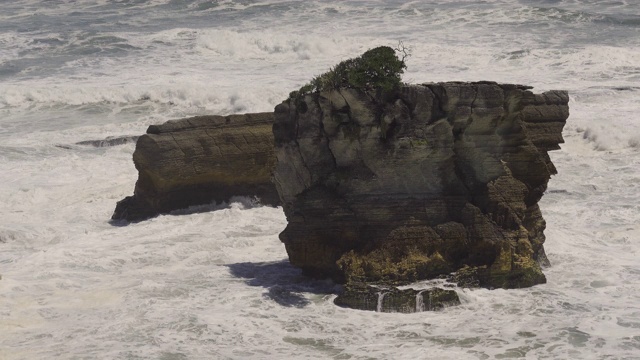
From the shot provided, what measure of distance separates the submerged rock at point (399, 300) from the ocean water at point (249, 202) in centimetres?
20

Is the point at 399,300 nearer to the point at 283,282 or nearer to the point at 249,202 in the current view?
the point at 283,282

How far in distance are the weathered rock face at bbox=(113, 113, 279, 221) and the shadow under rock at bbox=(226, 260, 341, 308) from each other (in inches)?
194

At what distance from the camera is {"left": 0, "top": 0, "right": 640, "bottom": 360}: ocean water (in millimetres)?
16188

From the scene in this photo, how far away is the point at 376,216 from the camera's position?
59.7 feet

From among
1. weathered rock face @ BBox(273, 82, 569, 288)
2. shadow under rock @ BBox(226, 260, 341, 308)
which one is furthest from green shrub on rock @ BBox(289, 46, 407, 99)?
shadow under rock @ BBox(226, 260, 341, 308)

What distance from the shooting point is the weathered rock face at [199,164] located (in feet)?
80.9

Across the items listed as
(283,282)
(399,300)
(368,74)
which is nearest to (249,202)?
(283,282)

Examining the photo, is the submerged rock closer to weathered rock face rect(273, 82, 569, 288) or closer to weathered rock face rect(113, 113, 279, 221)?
weathered rock face rect(273, 82, 569, 288)

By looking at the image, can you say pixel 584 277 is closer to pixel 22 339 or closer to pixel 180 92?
pixel 22 339

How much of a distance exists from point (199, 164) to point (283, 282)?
6642mm

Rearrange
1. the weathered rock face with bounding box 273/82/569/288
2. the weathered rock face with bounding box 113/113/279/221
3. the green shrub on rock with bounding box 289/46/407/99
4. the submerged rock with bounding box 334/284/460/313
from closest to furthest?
the submerged rock with bounding box 334/284/460/313 → the weathered rock face with bounding box 273/82/569/288 → the green shrub on rock with bounding box 289/46/407/99 → the weathered rock face with bounding box 113/113/279/221

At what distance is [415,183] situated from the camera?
18172mm

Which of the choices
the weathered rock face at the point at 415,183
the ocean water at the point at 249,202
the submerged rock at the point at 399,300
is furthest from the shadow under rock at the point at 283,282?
the submerged rock at the point at 399,300

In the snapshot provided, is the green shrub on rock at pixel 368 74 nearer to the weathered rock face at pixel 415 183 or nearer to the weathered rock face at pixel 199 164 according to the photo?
the weathered rock face at pixel 415 183
